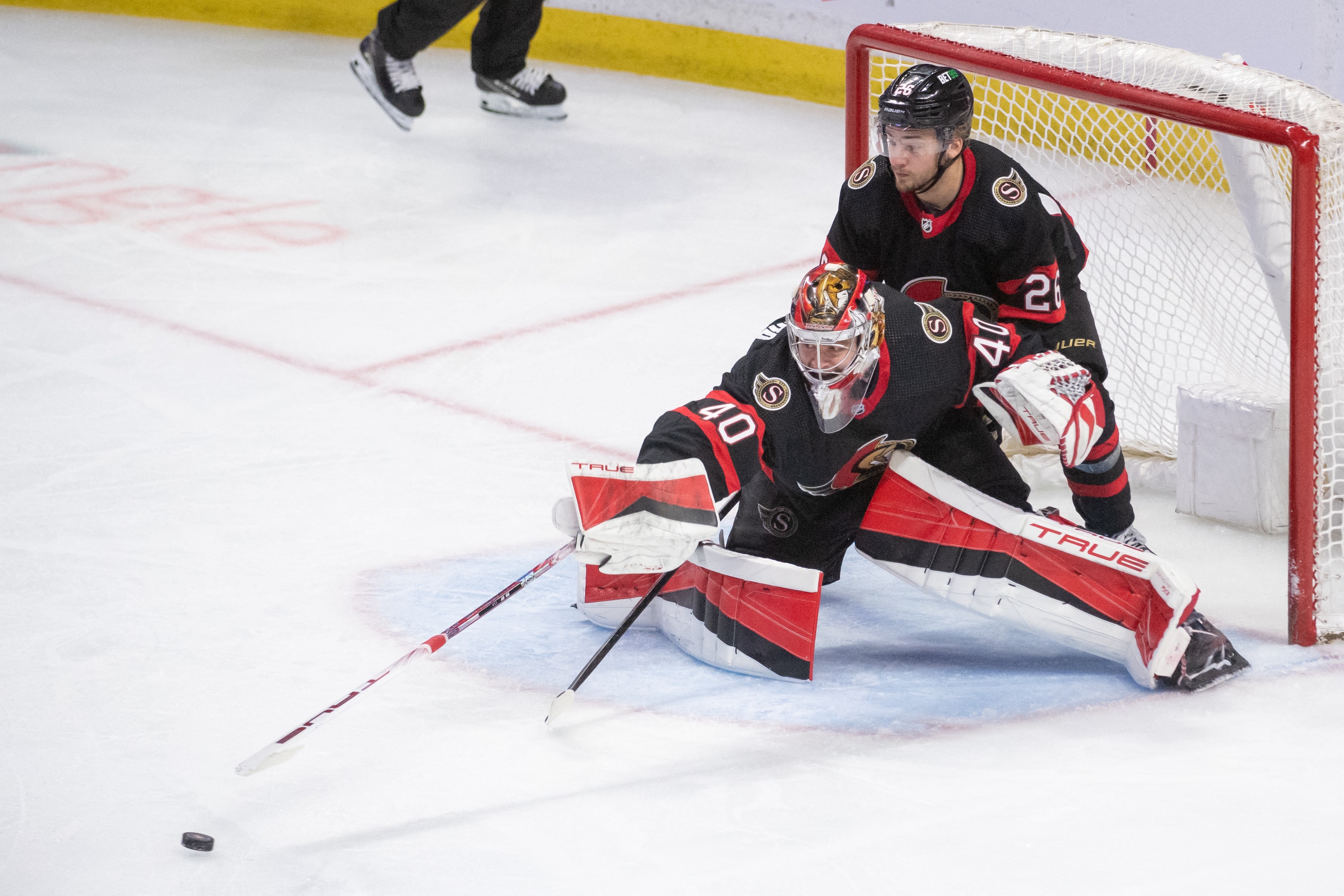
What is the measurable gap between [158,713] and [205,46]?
17.0ft

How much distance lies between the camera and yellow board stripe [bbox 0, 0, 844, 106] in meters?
6.23

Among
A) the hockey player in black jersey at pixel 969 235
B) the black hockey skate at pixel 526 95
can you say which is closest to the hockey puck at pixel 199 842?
the hockey player in black jersey at pixel 969 235

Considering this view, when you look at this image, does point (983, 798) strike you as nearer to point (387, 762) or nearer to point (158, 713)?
point (387, 762)

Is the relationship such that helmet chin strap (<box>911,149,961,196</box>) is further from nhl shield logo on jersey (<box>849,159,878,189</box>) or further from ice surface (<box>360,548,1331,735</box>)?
ice surface (<box>360,548,1331,735</box>)

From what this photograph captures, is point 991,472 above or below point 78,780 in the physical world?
above

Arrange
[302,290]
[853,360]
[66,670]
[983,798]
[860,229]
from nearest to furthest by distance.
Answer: [983,798] → [853,360] → [66,670] → [860,229] → [302,290]

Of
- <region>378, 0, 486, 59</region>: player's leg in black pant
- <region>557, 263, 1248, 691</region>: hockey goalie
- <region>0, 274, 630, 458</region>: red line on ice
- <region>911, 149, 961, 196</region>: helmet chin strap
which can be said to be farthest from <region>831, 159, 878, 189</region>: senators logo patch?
<region>378, 0, 486, 59</region>: player's leg in black pant

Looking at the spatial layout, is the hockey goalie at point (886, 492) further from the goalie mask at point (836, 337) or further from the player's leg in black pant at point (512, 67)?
the player's leg in black pant at point (512, 67)

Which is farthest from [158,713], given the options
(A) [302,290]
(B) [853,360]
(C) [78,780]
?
(A) [302,290]

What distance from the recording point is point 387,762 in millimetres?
2258

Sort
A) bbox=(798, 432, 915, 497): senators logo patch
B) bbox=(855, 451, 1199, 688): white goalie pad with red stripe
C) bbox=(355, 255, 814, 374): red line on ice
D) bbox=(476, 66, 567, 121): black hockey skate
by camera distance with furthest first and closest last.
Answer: bbox=(476, 66, 567, 121): black hockey skate → bbox=(355, 255, 814, 374): red line on ice → bbox=(798, 432, 915, 497): senators logo patch → bbox=(855, 451, 1199, 688): white goalie pad with red stripe

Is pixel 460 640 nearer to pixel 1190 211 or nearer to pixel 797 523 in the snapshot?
pixel 797 523

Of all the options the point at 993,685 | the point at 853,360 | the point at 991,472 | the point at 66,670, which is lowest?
the point at 66,670

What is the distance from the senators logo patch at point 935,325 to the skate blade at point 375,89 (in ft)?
11.8
